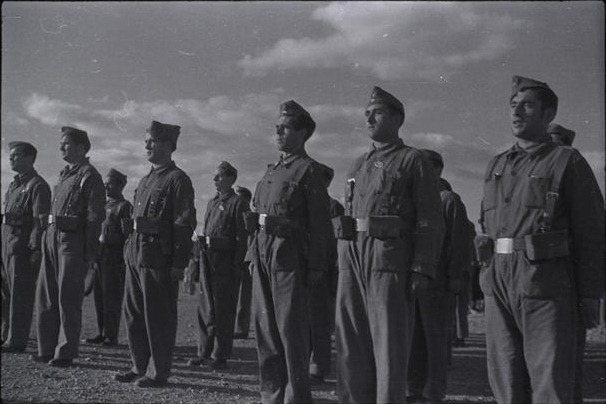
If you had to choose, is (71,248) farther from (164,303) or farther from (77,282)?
(164,303)

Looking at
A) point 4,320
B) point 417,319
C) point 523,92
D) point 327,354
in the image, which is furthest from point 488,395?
point 4,320

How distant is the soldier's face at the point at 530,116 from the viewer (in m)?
4.10

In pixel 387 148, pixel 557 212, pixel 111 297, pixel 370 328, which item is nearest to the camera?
pixel 557 212

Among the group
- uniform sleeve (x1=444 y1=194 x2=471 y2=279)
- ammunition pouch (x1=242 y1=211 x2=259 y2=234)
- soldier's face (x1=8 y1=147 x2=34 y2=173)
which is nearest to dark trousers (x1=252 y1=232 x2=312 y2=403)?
ammunition pouch (x1=242 y1=211 x2=259 y2=234)

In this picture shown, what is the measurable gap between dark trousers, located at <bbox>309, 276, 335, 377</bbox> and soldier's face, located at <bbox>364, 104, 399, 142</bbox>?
10.1ft

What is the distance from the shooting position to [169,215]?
21.3 ft

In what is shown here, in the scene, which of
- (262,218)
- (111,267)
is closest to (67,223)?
(111,267)

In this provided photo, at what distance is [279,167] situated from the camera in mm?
5668

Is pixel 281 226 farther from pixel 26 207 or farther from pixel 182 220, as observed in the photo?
pixel 26 207

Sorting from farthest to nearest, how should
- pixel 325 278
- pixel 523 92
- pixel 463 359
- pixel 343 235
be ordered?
pixel 463 359
pixel 325 278
pixel 343 235
pixel 523 92

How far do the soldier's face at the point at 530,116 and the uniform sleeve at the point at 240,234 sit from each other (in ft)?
16.5

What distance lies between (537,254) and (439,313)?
268cm

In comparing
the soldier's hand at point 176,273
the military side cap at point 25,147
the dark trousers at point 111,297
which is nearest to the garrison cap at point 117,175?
the dark trousers at point 111,297

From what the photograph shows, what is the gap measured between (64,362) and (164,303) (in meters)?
1.83
